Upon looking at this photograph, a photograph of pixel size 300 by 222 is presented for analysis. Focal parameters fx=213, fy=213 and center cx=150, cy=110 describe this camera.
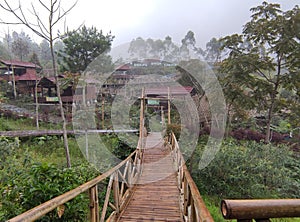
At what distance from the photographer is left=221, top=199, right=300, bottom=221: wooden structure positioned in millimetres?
648

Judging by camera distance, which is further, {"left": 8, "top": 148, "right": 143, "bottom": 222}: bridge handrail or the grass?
the grass

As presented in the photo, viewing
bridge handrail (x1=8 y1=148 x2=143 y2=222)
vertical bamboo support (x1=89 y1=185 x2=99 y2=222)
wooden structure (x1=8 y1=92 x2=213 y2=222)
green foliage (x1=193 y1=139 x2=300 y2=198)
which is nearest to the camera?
bridge handrail (x1=8 y1=148 x2=143 y2=222)

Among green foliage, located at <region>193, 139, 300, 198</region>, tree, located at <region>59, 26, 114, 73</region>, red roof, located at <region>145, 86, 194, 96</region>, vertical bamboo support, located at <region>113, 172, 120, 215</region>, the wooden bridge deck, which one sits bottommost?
green foliage, located at <region>193, 139, 300, 198</region>

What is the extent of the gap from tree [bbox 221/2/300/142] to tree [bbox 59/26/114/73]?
23.7 ft

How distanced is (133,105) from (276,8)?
22.7ft

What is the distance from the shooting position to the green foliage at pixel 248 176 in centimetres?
521

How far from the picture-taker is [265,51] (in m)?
7.21

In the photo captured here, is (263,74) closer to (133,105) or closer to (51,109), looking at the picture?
(133,105)

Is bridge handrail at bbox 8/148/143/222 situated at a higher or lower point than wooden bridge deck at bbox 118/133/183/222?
higher

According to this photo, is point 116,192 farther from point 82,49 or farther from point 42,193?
point 82,49

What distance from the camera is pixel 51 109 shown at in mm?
11977

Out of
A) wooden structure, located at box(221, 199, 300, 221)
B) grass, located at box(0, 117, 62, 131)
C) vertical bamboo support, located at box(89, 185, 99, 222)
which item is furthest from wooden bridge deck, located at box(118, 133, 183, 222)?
grass, located at box(0, 117, 62, 131)

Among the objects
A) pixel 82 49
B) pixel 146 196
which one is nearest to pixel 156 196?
pixel 146 196

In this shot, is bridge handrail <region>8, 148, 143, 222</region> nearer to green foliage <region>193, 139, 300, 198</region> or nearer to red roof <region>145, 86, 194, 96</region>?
green foliage <region>193, 139, 300, 198</region>
